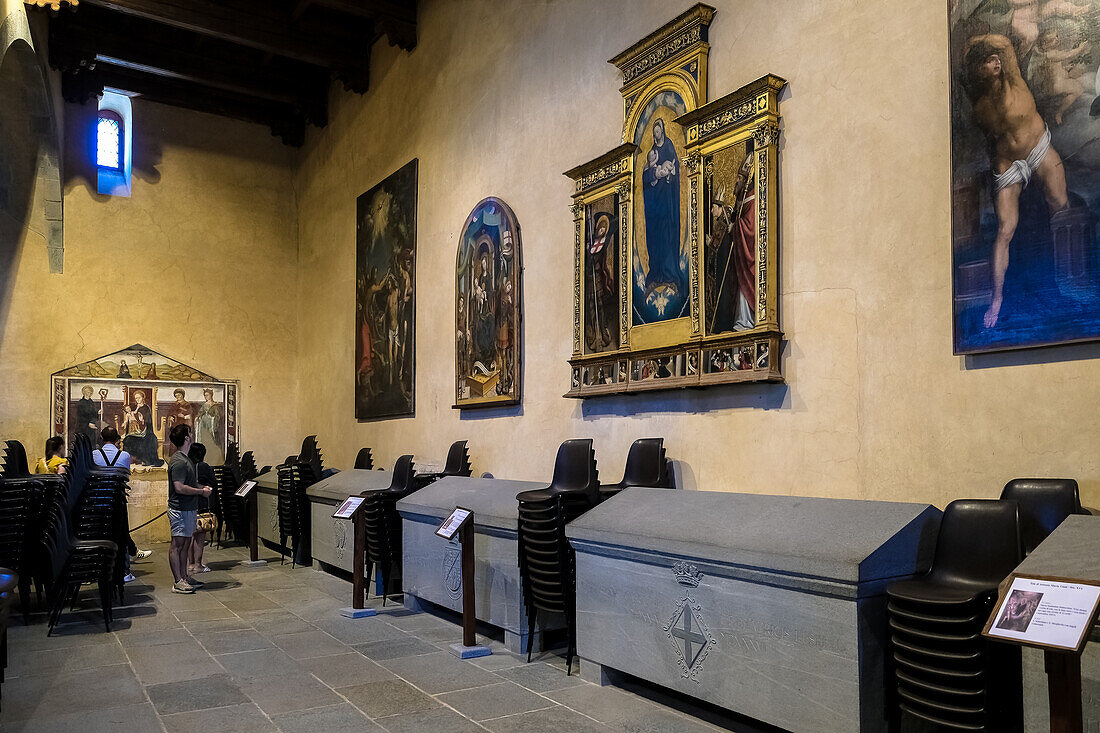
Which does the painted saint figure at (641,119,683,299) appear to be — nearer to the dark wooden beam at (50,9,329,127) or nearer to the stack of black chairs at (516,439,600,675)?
the stack of black chairs at (516,439,600,675)

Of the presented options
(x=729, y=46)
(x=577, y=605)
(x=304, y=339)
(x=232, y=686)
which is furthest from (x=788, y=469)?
(x=304, y=339)

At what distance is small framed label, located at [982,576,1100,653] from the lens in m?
2.28

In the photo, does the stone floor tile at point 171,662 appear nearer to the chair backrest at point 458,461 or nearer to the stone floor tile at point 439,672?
the stone floor tile at point 439,672

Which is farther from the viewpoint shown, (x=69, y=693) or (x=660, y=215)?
(x=660, y=215)

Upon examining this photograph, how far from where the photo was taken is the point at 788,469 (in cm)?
588

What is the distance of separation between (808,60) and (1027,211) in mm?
2070

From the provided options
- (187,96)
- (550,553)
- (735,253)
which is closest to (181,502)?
(550,553)

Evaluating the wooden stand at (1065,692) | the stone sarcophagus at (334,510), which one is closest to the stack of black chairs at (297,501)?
the stone sarcophagus at (334,510)

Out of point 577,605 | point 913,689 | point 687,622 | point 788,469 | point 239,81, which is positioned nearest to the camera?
point 913,689

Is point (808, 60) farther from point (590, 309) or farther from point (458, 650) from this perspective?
point (458, 650)

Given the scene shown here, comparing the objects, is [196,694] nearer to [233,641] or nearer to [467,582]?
[233,641]

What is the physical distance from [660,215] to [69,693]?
5.42 m

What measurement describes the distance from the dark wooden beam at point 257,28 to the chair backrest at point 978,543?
40.2 ft

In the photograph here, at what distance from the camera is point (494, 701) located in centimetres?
484
